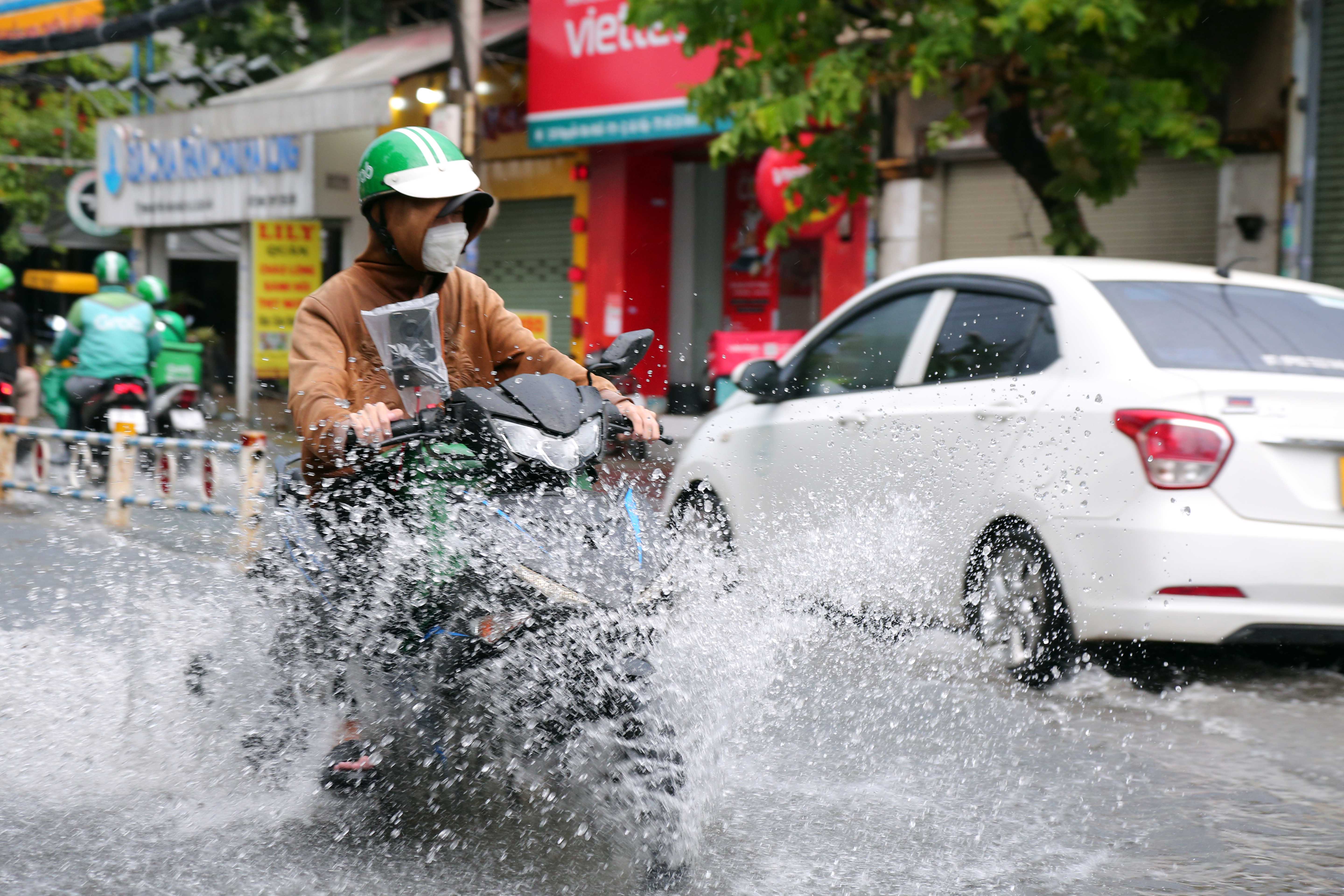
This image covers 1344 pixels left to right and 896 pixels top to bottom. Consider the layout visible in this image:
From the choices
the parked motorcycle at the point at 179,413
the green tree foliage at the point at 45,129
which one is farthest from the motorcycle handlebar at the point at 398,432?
the green tree foliage at the point at 45,129

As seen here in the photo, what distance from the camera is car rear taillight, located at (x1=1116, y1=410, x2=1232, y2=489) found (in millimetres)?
5098

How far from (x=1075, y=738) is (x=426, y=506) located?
235cm

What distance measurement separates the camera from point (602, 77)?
17.7 m

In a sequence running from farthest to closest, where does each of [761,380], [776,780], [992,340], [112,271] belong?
1. [112,271]
2. [761,380]
3. [992,340]
4. [776,780]

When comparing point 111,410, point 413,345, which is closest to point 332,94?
point 111,410

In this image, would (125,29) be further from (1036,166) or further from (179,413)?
(1036,166)

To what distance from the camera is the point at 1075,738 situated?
4.88 m

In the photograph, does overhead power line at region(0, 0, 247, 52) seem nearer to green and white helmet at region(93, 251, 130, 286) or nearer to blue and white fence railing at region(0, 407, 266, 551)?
green and white helmet at region(93, 251, 130, 286)

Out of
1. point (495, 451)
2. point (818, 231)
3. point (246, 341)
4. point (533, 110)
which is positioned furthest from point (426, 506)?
point (246, 341)

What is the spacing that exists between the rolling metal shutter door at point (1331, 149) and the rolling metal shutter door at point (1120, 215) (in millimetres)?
1032

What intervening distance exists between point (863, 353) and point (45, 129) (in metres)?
25.5

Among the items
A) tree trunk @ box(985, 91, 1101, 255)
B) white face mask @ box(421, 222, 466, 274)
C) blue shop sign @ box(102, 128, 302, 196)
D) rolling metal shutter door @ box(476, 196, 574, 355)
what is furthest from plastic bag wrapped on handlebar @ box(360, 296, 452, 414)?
blue shop sign @ box(102, 128, 302, 196)

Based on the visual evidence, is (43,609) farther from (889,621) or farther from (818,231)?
(818,231)

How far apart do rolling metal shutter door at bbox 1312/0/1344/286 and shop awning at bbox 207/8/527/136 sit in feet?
28.1
